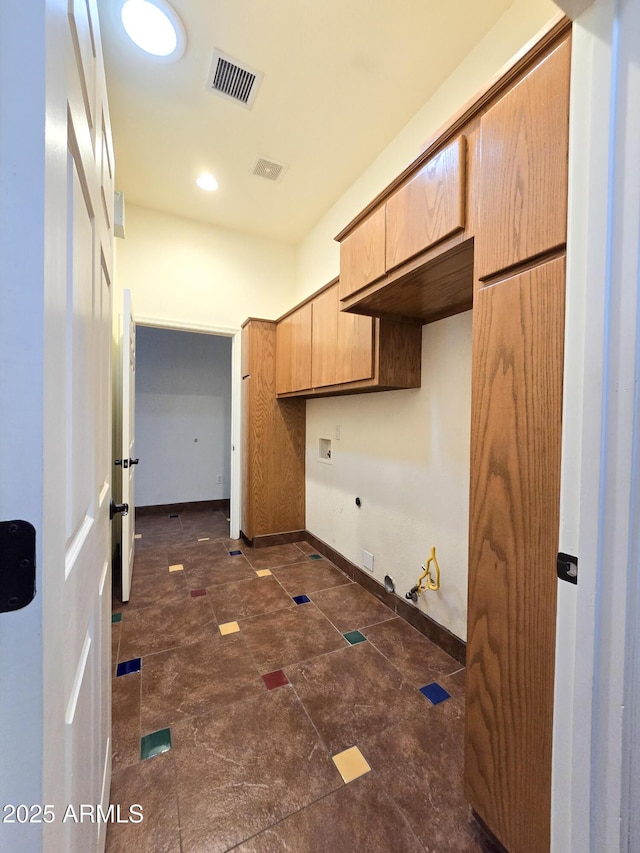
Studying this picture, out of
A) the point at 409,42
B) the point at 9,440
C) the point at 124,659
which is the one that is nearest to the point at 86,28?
the point at 9,440

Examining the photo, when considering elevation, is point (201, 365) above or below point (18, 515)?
above

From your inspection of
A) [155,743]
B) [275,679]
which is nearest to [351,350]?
[275,679]

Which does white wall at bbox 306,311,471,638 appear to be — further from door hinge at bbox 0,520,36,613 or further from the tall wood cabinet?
door hinge at bbox 0,520,36,613

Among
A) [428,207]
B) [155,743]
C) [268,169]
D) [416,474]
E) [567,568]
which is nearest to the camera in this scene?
[567,568]

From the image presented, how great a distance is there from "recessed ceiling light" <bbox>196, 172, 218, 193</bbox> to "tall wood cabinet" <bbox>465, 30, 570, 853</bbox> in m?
2.50

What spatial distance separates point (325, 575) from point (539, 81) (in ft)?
9.36

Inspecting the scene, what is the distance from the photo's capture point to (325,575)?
2.73 metres

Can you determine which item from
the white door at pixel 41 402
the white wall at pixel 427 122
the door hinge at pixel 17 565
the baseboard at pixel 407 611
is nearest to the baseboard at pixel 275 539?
the baseboard at pixel 407 611

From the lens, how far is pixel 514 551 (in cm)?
90

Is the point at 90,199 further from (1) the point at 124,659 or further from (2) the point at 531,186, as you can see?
(1) the point at 124,659

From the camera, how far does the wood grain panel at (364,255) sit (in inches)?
57.1

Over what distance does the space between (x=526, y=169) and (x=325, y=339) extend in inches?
66.1

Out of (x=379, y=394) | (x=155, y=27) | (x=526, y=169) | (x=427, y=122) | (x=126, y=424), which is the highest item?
(x=155, y=27)

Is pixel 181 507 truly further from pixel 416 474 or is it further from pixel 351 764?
pixel 351 764
